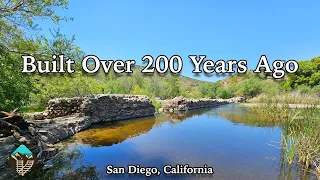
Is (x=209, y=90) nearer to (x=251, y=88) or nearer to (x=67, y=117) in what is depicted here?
(x=251, y=88)

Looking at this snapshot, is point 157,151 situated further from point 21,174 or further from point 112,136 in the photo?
point 21,174

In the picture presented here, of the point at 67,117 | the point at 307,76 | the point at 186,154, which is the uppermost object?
the point at 307,76

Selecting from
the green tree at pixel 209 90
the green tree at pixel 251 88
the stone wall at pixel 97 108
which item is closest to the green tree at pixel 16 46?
the stone wall at pixel 97 108

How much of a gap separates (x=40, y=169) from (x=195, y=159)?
3.58m

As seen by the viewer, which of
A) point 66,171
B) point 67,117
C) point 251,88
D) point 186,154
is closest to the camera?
point 66,171

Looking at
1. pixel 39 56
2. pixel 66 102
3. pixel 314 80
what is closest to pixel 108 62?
pixel 39 56

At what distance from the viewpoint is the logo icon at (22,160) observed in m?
4.05

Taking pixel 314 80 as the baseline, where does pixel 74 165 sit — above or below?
below

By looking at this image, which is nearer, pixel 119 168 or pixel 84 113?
pixel 119 168

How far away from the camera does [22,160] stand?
4246mm

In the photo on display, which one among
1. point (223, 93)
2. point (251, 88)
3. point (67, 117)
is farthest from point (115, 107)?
point (251, 88)

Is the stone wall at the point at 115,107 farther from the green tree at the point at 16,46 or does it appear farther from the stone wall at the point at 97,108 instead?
the green tree at the point at 16,46

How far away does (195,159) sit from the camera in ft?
17.1

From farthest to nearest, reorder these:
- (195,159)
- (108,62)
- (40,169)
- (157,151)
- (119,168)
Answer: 1. (108,62)
2. (157,151)
3. (195,159)
4. (119,168)
5. (40,169)
